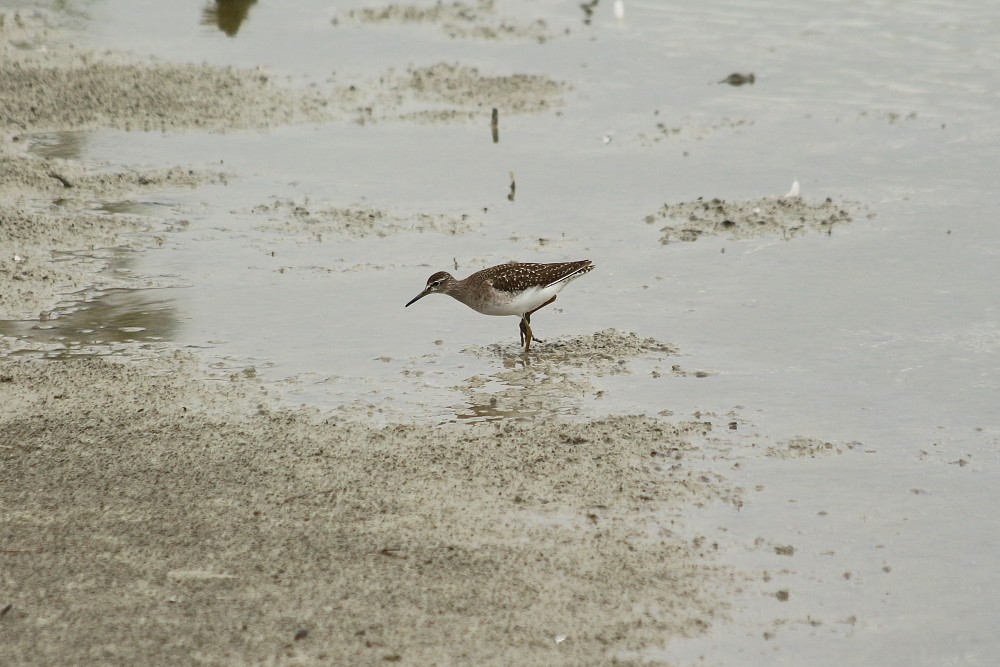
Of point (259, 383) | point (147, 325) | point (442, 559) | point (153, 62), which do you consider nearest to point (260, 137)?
point (153, 62)

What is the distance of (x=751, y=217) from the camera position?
39.2 ft

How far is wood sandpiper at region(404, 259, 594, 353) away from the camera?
9.17 metres

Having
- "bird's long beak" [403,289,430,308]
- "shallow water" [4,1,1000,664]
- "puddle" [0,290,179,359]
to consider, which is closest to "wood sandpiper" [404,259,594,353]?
"bird's long beak" [403,289,430,308]

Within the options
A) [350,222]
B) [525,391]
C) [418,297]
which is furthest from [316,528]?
[350,222]

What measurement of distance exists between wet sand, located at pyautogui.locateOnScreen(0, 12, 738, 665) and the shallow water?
382mm

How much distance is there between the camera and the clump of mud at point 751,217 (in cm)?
1166

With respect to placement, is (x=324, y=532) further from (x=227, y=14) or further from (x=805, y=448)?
(x=227, y=14)

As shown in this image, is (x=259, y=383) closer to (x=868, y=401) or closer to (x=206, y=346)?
(x=206, y=346)

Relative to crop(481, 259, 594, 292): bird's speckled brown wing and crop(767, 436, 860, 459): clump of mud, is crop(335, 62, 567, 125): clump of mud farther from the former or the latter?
crop(767, 436, 860, 459): clump of mud

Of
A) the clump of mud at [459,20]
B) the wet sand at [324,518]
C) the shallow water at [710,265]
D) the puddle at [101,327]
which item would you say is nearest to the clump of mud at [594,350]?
the wet sand at [324,518]

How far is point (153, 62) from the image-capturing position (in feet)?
52.5

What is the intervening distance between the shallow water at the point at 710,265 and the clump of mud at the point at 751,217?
0.52 ft

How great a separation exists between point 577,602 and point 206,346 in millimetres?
4160

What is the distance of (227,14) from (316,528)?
1394 centimetres
